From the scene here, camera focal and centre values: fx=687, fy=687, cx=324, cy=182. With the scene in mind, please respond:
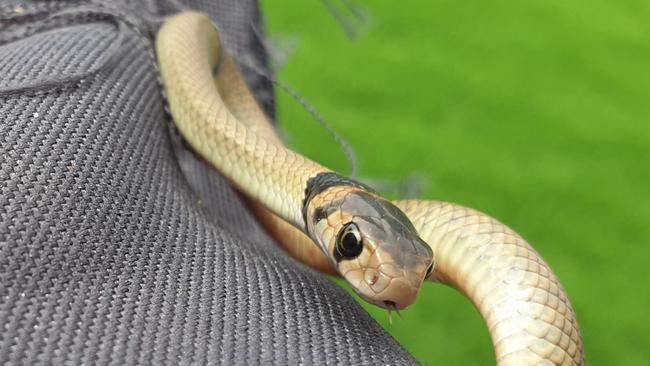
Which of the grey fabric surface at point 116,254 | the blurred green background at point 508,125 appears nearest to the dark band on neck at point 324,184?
the grey fabric surface at point 116,254

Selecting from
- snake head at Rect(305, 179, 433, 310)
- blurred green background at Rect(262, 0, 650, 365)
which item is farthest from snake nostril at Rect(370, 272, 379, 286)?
blurred green background at Rect(262, 0, 650, 365)

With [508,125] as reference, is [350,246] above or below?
above

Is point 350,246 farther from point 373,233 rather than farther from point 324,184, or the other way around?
point 324,184

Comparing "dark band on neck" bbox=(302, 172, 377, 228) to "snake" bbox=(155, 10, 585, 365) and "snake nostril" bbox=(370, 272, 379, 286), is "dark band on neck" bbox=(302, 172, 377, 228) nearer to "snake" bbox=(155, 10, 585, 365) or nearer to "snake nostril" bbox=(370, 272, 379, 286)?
"snake" bbox=(155, 10, 585, 365)

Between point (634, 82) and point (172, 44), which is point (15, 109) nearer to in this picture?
point (172, 44)

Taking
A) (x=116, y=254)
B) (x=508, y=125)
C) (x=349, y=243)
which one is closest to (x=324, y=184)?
(x=349, y=243)

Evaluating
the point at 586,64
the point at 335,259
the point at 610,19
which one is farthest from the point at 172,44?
the point at 610,19

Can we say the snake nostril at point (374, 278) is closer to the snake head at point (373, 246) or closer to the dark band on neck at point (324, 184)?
the snake head at point (373, 246)
